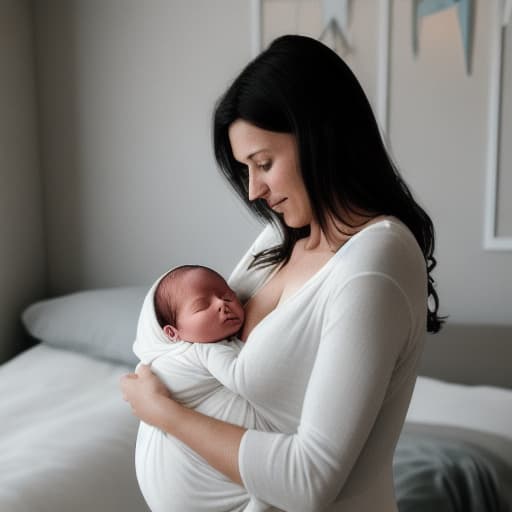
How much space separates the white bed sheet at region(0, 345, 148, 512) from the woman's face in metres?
0.84

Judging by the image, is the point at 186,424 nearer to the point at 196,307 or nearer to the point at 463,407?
the point at 196,307

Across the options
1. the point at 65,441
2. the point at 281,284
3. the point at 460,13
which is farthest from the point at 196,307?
the point at 460,13

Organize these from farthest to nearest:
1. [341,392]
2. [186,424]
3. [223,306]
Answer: [223,306]
[186,424]
[341,392]

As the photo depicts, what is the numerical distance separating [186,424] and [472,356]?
1.60m

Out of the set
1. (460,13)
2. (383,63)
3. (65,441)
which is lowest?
(65,441)

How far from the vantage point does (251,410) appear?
93 centimetres

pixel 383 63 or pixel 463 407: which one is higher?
pixel 383 63

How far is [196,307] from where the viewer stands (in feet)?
3.47

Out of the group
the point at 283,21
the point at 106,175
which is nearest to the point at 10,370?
the point at 106,175

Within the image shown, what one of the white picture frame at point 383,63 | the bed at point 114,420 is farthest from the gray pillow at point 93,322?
the white picture frame at point 383,63

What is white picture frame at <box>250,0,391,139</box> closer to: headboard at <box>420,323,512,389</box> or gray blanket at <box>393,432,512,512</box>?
headboard at <box>420,323,512,389</box>

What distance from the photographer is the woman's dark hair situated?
2.86ft

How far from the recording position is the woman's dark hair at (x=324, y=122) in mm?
871

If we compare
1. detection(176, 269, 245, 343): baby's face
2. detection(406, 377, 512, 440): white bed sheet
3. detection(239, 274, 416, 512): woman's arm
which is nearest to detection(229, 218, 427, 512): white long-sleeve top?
detection(239, 274, 416, 512): woman's arm
